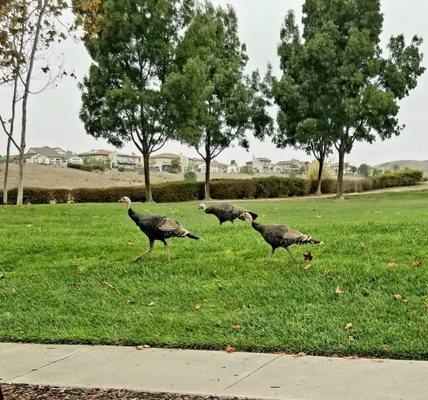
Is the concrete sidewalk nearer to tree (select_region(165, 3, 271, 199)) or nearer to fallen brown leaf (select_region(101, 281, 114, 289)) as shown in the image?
fallen brown leaf (select_region(101, 281, 114, 289))

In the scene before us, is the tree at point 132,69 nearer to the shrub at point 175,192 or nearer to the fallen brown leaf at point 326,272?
the shrub at point 175,192

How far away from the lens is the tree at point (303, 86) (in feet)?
104

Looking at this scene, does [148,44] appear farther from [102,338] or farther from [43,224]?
[102,338]

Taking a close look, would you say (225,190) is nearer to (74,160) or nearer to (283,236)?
(283,236)

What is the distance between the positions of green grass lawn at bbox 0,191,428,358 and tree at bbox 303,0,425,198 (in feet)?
71.8

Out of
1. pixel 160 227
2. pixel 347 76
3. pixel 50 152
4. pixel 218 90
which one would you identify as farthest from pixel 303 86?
pixel 50 152

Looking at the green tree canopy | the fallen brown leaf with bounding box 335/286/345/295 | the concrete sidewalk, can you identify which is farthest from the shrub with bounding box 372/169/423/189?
the concrete sidewalk

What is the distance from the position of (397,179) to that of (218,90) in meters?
20.8

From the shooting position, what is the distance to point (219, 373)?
4.67 metres

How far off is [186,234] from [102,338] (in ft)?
7.49

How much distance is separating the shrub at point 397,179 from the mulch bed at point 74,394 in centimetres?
4787

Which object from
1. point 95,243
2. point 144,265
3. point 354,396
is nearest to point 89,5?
point 95,243

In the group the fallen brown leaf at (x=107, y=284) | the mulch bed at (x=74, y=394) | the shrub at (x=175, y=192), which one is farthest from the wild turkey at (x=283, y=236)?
the shrub at (x=175, y=192)

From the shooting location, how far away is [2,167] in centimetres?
4003
